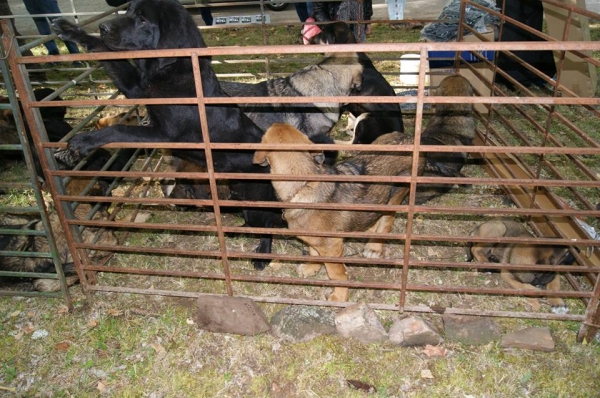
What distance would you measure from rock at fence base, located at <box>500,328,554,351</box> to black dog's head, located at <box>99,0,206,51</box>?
12.3 ft

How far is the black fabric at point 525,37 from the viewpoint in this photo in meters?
8.71

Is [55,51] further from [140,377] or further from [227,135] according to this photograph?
[140,377]

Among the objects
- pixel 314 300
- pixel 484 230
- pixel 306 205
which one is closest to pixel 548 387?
pixel 484 230

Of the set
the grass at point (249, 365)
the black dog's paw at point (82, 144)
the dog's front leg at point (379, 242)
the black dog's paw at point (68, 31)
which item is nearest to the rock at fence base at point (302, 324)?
the grass at point (249, 365)

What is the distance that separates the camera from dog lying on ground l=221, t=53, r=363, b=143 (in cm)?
643

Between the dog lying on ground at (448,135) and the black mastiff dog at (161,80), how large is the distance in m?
2.41

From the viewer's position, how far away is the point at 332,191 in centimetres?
448

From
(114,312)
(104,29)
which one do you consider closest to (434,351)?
(114,312)

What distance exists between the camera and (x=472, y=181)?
3.57 meters

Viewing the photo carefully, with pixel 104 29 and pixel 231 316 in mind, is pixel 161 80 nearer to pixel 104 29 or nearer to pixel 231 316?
pixel 104 29

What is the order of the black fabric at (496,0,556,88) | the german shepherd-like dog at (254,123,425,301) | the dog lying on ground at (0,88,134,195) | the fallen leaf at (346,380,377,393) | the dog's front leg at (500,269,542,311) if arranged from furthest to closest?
the black fabric at (496,0,556,88) < the dog lying on ground at (0,88,134,195) < the dog's front leg at (500,269,542,311) < the german shepherd-like dog at (254,123,425,301) < the fallen leaf at (346,380,377,393)

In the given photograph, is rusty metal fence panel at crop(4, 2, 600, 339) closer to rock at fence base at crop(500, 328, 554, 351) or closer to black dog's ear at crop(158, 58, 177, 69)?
rock at fence base at crop(500, 328, 554, 351)

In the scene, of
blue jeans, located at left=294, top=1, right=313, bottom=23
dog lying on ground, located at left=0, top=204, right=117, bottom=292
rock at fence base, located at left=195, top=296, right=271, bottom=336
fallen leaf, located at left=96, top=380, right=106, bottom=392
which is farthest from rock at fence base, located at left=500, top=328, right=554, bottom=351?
blue jeans, located at left=294, top=1, right=313, bottom=23

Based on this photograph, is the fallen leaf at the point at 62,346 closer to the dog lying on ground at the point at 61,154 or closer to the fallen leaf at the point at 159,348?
the fallen leaf at the point at 159,348
